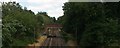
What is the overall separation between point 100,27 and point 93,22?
7.71 ft

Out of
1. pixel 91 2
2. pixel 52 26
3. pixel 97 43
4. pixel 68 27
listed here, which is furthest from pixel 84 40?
pixel 52 26

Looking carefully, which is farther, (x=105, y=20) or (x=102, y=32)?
(x=105, y=20)

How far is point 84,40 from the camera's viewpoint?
32656mm

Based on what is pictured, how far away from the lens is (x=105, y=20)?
111ft

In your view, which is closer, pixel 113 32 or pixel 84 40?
pixel 113 32

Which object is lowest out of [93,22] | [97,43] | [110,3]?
[97,43]

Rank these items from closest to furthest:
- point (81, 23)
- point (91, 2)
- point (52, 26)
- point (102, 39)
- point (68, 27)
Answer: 1. point (102, 39)
2. point (91, 2)
3. point (81, 23)
4. point (68, 27)
5. point (52, 26)

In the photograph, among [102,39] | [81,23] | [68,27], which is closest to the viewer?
[102,39]

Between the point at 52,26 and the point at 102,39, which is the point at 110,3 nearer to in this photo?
the point at 102,39

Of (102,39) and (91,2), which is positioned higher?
(91,2)

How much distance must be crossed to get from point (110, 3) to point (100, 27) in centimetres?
699

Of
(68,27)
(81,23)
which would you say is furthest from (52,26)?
(81,23)

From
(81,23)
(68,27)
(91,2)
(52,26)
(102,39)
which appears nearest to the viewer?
(102,39)

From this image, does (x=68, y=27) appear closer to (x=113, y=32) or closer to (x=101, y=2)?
(x=101, y=2)
